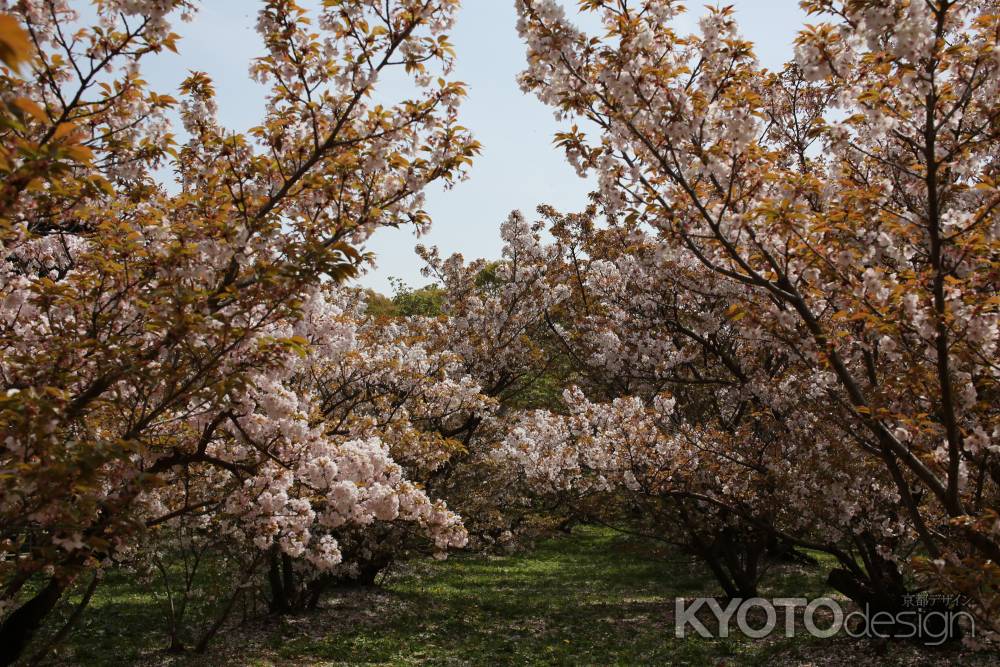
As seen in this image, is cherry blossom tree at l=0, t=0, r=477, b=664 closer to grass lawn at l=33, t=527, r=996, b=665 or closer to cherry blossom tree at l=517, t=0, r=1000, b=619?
cherry blossom tree at l=517, t=0, r=1000, b=619

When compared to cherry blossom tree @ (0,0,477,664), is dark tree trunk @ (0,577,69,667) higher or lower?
lower

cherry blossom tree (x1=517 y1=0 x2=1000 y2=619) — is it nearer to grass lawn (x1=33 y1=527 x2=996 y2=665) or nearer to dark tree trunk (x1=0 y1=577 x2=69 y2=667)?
grass lawn (x1=33 y1=527 x2=996 y2=665)

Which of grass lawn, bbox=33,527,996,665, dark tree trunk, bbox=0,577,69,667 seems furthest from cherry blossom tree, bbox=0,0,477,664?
grass lawn, bbox=33,527,996,665

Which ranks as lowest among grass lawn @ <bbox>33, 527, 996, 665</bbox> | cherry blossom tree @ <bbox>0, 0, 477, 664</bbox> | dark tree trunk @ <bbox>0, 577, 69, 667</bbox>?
grass lawn @ <bbox>33, 527, 996, 665</bbox>

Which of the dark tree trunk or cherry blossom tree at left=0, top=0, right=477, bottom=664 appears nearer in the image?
cherry blossom tree at left=0, top=0, right=477, bottom=664

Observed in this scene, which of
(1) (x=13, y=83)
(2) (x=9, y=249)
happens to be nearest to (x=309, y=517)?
(2) (x=9, y=249)

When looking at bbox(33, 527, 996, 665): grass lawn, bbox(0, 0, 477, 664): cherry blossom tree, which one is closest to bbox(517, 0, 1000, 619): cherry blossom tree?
bbox(0, 0, 477, 664): cherry blossom tree

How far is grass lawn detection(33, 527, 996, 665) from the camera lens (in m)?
9.51

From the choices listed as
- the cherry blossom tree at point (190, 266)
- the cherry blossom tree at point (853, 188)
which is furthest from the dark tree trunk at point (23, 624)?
the cherry blossom tree at point (853, 188)

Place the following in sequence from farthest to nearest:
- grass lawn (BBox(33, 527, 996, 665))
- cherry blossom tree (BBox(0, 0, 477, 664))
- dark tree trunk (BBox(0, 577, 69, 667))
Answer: grass lawn (BBox(33, 527, 996, 665)) → dark tree trunk (BBox(0, 577, 69, 667)) → cherry blossom tree (BBox(0, 0, 477, 664))

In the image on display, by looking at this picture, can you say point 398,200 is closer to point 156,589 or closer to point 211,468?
point 211,468

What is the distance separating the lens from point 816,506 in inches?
351

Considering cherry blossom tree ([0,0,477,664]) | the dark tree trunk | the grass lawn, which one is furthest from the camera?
the grass lawn

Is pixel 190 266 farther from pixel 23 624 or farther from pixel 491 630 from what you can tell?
pixel 491 630
